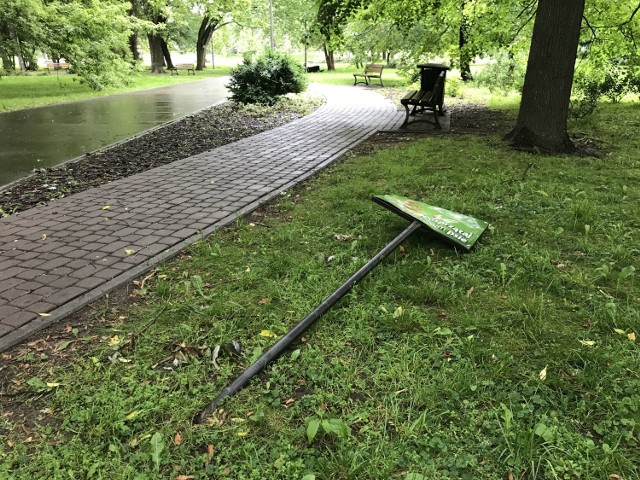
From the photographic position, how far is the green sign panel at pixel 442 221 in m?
4.13

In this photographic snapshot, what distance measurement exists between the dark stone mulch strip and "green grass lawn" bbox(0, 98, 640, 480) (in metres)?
Result: 2.88

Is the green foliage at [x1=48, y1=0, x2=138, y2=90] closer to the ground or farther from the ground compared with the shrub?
farther from the ground

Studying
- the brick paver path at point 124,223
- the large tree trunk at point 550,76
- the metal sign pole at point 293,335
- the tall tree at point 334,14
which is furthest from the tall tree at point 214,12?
the metal sign pole at point 293,335

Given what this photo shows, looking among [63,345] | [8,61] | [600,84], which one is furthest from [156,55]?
[63,345]

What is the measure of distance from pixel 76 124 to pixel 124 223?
773 cm

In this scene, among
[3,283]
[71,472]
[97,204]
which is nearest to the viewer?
[71,472]

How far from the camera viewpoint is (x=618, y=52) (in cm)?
1118

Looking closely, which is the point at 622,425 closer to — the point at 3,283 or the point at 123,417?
the point at 123,417

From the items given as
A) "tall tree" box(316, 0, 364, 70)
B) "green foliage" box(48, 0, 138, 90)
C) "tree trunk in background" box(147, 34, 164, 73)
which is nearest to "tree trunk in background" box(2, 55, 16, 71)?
"green foliage" box(48, 0, 138, 90)

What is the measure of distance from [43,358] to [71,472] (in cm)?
102

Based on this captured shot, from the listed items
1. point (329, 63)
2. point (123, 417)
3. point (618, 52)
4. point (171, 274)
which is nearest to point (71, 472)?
point (123, 417)

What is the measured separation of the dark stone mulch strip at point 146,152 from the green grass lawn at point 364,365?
288 cm

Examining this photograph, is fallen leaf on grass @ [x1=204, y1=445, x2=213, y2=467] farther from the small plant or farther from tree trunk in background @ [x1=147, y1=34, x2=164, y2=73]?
tree trunk in background @ [x1=147, y1=34, x2=164, y2=73]

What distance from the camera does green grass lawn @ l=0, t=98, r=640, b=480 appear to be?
84.2 inches
